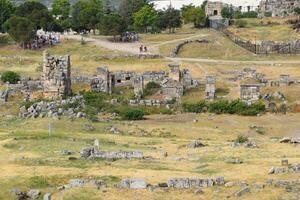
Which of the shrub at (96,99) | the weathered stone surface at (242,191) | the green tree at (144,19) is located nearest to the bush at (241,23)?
the green tree at (144,19)

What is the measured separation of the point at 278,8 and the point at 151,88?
7051 centimetres

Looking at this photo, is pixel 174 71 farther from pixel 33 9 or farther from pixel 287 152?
pixel 33 9

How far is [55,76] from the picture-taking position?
62.6 metres

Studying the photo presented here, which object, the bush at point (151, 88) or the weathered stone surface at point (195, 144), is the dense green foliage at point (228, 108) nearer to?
the bush at point (151, 88)

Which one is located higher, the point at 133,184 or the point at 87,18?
the point at 87,18

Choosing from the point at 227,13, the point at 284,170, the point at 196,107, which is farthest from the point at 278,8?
the point at 284,170

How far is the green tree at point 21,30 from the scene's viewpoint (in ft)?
298

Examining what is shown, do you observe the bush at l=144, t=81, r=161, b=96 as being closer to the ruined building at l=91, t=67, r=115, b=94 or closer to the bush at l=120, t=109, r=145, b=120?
the ruined building at l=91, t=67, r=115, b=94

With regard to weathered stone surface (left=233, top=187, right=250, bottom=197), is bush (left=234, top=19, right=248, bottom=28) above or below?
above

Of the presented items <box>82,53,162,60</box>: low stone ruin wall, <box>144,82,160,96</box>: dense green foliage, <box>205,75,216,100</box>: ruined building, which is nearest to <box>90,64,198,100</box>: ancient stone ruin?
<box>144,82,160,96</box>: dense green foliage

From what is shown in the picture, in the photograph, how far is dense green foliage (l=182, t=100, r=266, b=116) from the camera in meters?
59.1

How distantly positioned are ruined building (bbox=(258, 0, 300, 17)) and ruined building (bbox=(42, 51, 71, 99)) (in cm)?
7192

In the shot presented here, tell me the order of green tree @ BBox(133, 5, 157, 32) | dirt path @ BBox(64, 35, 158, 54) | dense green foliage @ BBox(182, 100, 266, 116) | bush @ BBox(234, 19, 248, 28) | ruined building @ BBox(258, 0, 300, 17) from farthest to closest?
ruined building @ BBox(258, 0, 300, 17) < bush @ BBox(234, 19, 248, 28) < green tree @ BBox(133, 5, 157, 32) < dirt path @ BBox(64, 35, 158, 54) < dense green foliage @ BBox(182, 100, 266, 116)

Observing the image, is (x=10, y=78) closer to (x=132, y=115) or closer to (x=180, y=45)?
(x=132, y=115)
